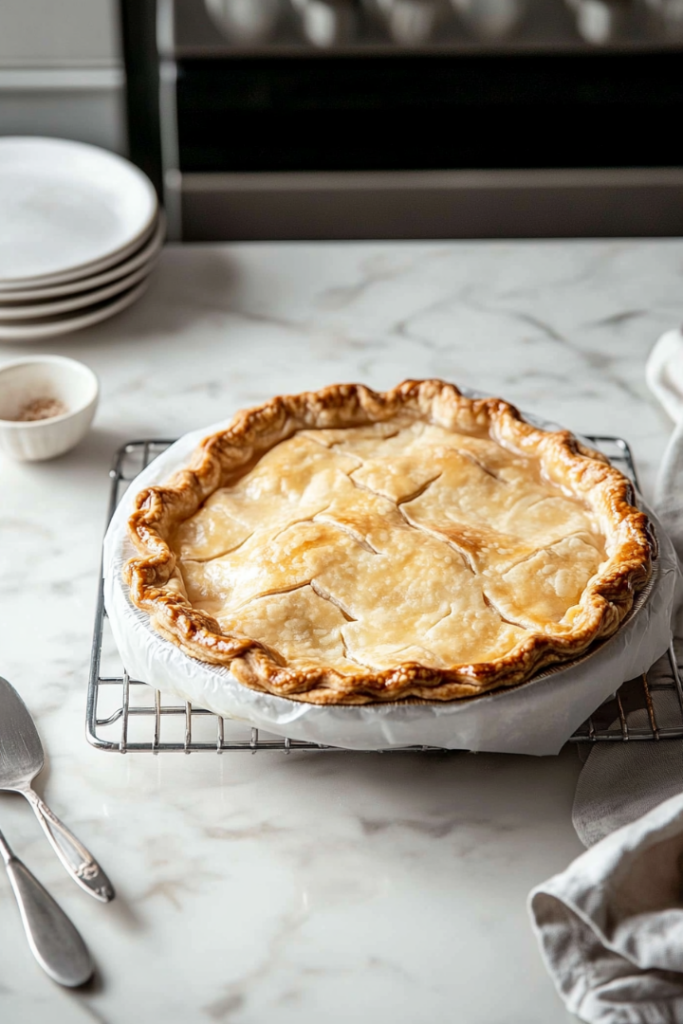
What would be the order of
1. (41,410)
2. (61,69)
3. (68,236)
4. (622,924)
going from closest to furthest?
1. (622,924)
2. (41,410)
3. (68,236)
4. (61,69)

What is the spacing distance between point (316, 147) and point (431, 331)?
781 millimetres

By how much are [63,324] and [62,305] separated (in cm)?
4

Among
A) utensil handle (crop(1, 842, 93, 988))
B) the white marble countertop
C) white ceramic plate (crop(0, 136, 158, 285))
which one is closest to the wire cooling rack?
the white marble countertop

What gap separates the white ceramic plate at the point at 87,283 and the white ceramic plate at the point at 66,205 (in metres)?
0.02

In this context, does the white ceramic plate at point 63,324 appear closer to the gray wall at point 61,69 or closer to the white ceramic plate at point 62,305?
the white ceramic plate at point 62,305

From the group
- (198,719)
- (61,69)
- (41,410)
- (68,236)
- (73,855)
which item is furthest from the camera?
(61,69)

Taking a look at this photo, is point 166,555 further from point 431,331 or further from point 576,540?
point 431,331

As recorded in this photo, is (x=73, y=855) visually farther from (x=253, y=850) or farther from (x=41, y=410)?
(x=41, y=410)

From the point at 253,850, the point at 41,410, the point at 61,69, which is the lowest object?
the point at 253,850

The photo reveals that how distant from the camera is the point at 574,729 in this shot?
1416 millimetres

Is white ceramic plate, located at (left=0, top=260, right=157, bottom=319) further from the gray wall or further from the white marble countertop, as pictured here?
the gray wall

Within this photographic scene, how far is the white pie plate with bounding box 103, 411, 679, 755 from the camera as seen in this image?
1345mm

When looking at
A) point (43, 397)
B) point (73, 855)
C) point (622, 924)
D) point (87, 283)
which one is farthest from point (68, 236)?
point (622, 924)

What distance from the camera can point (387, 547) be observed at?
1.56 m
